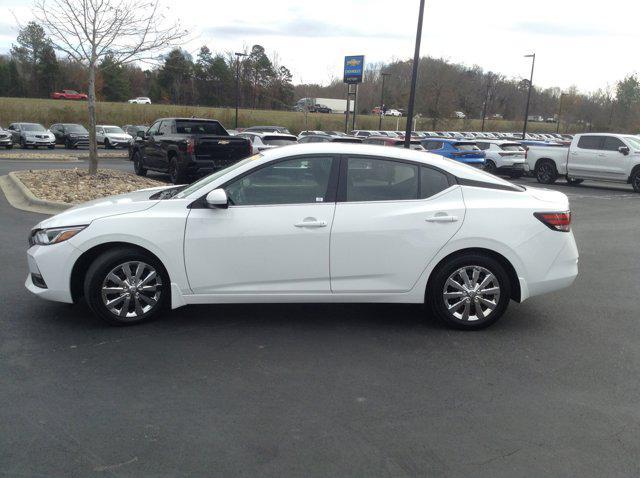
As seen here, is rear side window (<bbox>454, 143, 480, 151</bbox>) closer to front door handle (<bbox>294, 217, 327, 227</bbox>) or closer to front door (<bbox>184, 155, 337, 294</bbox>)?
front door (<bbox>184, 155, 337, 294</bbox>)

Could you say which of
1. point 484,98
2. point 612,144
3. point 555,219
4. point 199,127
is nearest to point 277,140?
point 199,127

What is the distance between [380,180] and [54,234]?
2859 mm

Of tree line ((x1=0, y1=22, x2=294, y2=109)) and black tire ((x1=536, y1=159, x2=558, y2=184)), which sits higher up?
tree line ((x1=0, y1=22, x2=294, y2=109))

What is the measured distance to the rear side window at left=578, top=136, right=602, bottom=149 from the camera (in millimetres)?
19883

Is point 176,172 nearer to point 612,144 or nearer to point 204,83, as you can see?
point 612,144

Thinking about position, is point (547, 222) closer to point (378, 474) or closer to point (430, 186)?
point (430, 186)

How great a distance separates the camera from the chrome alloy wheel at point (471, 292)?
5.11m

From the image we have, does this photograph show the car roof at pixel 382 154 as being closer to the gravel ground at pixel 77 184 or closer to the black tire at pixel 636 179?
the gravel ground at pixel 77 184

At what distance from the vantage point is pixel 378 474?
3.01 metres

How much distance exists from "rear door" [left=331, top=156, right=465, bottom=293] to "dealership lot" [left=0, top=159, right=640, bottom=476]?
0.52 meters

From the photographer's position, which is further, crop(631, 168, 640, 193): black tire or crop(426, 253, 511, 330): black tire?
crop(631, 168, 640, 193): black tire

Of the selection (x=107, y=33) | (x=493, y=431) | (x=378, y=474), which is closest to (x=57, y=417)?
(x=378, y=474)

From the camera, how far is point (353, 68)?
37.6 metres

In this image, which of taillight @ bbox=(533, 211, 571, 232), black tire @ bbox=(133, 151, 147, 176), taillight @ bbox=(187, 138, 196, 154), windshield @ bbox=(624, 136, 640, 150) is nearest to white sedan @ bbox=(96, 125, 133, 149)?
black tire @ bbox=(133, 151, 147, 176)
